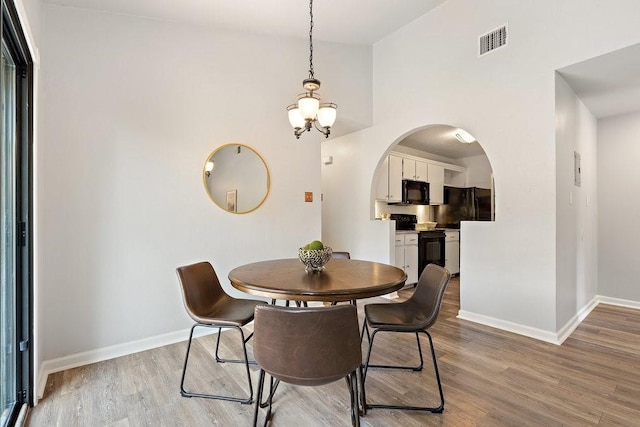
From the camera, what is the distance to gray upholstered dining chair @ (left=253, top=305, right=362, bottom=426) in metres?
1.31

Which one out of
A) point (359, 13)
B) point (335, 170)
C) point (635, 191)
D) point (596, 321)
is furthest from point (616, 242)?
point (359, 13)

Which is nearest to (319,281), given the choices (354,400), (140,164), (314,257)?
(314,257)

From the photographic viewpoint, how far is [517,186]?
118 inches

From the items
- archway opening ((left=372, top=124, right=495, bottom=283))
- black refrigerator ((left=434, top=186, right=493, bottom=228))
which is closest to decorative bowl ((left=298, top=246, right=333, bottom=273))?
archway opening ((left=372, top=124, right=495, bottom=283))

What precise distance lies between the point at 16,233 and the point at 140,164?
3.33 ft

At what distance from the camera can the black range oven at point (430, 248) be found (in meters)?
4.92

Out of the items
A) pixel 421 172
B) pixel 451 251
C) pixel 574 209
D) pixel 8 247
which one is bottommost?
pixel 451 251

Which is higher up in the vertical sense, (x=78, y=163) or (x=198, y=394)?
(x=78, y=163)

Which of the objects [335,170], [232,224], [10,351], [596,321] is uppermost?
[335,170]

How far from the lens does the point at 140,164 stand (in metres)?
2.64

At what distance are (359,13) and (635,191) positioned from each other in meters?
3.93

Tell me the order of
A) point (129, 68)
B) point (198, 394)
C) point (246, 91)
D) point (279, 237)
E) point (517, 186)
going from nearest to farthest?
point (198, 394)
point (129, 68)
point (517, 186)
point (246, 91)
point (279, 237)

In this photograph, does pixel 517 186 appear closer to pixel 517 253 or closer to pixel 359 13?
pixel 517 253

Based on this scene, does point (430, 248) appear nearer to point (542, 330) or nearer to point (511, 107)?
point (542, 330)
